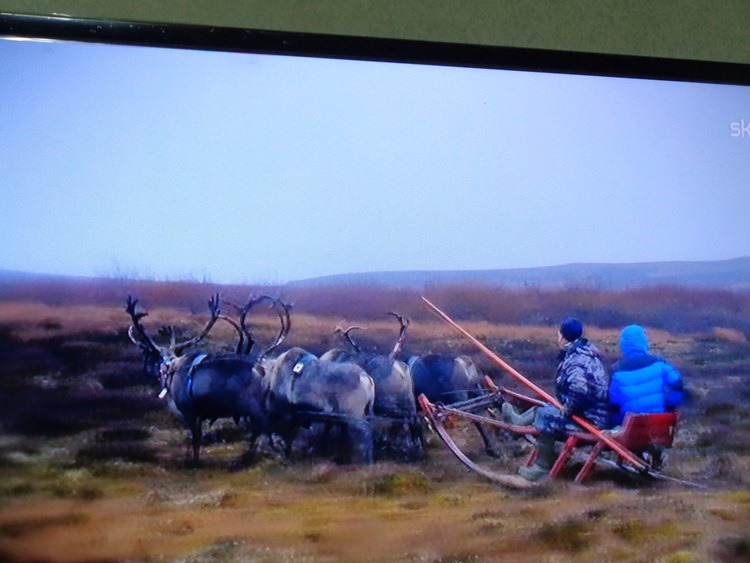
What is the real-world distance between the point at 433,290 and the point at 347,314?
5.5 inches

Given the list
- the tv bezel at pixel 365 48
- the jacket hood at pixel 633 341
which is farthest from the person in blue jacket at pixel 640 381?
the tv bezel at pixel 365 48

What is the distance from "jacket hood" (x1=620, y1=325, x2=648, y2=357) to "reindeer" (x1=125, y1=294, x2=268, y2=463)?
58 centimetres

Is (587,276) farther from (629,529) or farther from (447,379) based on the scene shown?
(629,529)

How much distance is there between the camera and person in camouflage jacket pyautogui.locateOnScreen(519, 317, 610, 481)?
1.24 meters

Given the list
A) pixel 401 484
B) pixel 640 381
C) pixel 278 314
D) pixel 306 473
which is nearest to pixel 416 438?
pixel 401 484

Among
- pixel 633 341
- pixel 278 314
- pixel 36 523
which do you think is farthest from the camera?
pixel 633 341

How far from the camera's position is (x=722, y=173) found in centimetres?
140

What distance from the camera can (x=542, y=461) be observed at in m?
1.23

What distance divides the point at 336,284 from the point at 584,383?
424 mm

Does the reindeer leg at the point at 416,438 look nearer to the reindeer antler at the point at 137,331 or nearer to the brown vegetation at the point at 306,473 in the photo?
the brown vegetation at the point at 306,473

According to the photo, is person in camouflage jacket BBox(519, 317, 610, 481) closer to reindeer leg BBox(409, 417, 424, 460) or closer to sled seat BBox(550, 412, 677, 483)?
sled seat BBox(550, 412, 677, 483)

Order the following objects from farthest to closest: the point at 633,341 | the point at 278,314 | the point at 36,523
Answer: the point at 633,341 → the point at 278,314 → the point at 36,523

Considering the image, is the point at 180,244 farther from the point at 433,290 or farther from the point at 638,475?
the point at 638,475

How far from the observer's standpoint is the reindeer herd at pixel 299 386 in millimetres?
1162
